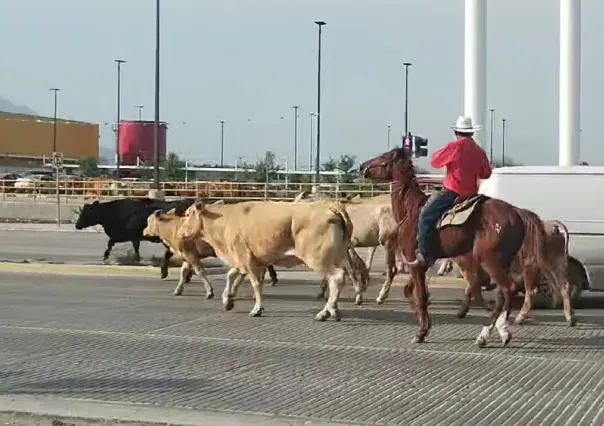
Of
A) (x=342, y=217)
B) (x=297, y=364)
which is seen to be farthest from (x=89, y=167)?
(x=297, y=364)

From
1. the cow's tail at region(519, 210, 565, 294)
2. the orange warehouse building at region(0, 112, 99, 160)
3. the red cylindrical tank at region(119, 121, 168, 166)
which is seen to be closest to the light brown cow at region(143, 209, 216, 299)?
the cow's tail at region(519, 210, 565, 294)

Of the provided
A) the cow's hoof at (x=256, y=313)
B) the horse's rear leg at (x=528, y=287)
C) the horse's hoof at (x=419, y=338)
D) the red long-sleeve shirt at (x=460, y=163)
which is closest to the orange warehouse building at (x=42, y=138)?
the cow's hoof at (x=256, y=313)

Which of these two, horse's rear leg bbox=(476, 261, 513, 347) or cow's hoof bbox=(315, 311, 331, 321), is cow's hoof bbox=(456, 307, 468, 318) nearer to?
cow's hoof bbox=(315, 311, 331, 321)

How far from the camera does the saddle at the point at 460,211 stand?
12.2 m

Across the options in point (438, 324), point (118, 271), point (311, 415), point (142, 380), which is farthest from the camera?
point (118, 271)

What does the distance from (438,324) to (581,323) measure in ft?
6.93

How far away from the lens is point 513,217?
12.3 meters

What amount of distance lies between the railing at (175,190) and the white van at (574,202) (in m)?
21.2

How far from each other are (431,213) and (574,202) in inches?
184

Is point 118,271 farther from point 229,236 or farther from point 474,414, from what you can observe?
point 474,414

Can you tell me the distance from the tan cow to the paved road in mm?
601

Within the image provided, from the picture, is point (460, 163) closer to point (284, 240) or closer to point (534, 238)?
point (534, 238)

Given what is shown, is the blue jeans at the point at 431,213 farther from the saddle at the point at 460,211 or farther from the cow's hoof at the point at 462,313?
the cow's hoof at the point at 462,313

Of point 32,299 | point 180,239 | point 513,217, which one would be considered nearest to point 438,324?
point 513,217
